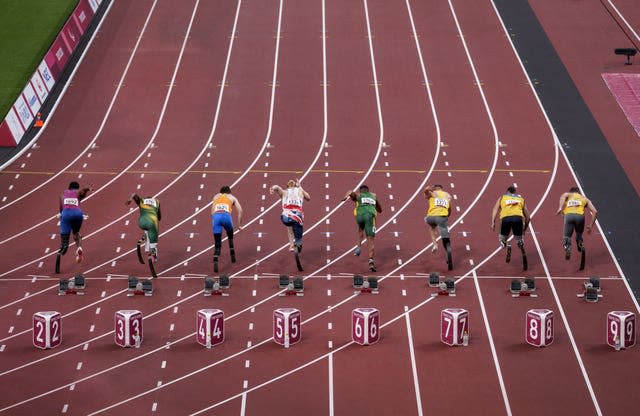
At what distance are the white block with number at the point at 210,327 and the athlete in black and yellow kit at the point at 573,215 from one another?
6951 millimetres

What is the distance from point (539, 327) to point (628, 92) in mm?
16287

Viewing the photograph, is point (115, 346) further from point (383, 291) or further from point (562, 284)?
point (562, 284)

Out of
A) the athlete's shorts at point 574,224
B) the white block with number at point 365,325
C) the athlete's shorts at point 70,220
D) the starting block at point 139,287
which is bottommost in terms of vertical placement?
the white block with number at point 365,325

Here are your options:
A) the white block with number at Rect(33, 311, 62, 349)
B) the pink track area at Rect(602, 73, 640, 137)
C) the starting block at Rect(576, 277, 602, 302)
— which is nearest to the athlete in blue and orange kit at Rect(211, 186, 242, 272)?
the white block with number at Rect(33, 311, 62, 349)

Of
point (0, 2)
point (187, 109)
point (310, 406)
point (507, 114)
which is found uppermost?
point (0, 2)

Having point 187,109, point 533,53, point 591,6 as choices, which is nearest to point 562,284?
point 187,109

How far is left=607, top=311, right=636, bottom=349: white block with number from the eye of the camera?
21.1m

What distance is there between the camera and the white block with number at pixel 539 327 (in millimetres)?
21234

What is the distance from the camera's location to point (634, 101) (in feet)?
116

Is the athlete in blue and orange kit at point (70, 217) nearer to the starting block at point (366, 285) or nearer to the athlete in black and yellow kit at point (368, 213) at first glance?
the athlete in black and yellow kit at point (368, 213)

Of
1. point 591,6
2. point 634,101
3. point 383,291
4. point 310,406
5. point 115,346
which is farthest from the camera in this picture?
point 591,6

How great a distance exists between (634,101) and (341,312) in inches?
616

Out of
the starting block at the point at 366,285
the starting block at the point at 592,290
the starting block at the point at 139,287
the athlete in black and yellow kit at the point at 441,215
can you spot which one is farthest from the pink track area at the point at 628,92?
the starting block at the point at 139,287

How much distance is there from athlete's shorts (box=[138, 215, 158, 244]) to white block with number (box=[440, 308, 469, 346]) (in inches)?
229
